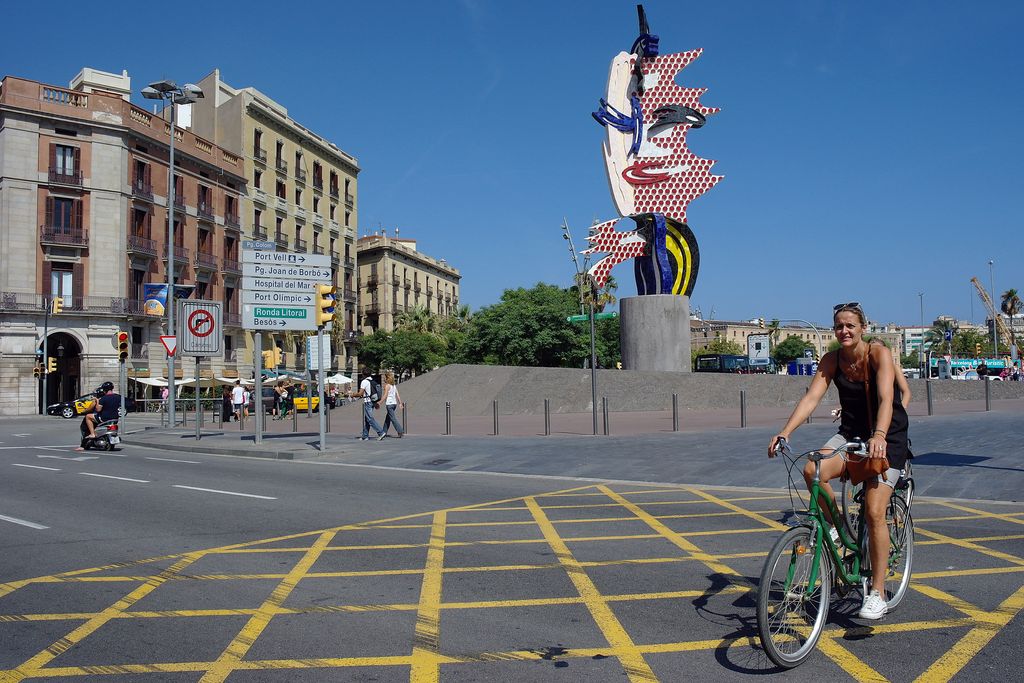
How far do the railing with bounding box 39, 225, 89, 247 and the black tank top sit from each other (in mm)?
45448

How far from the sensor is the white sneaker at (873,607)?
4.36 meters

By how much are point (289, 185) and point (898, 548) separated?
5962cm

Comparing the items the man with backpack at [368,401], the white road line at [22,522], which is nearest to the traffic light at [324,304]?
the man with backpack at [368,401]

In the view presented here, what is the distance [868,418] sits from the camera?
4.59m

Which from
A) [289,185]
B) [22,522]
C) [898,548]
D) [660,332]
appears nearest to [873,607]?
[898,548]

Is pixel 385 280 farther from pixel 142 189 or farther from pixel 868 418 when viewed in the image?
pixel 868 418

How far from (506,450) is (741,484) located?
582 cm

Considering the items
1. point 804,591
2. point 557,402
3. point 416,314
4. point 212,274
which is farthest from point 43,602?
point 416,314

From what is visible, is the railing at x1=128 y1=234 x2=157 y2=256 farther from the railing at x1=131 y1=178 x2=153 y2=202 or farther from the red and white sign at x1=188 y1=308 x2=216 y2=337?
the red and white sign at x1=188 y1=308 x2=216 y2=337

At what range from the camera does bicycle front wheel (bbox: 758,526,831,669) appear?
3.76 m

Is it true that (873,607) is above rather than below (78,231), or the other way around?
below

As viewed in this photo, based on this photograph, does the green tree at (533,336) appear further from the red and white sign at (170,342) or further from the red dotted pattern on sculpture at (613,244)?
the red and white sign at (170,342)

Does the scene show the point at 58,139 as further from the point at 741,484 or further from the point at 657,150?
the point at 741,484

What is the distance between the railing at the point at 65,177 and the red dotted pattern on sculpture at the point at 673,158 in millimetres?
30630
